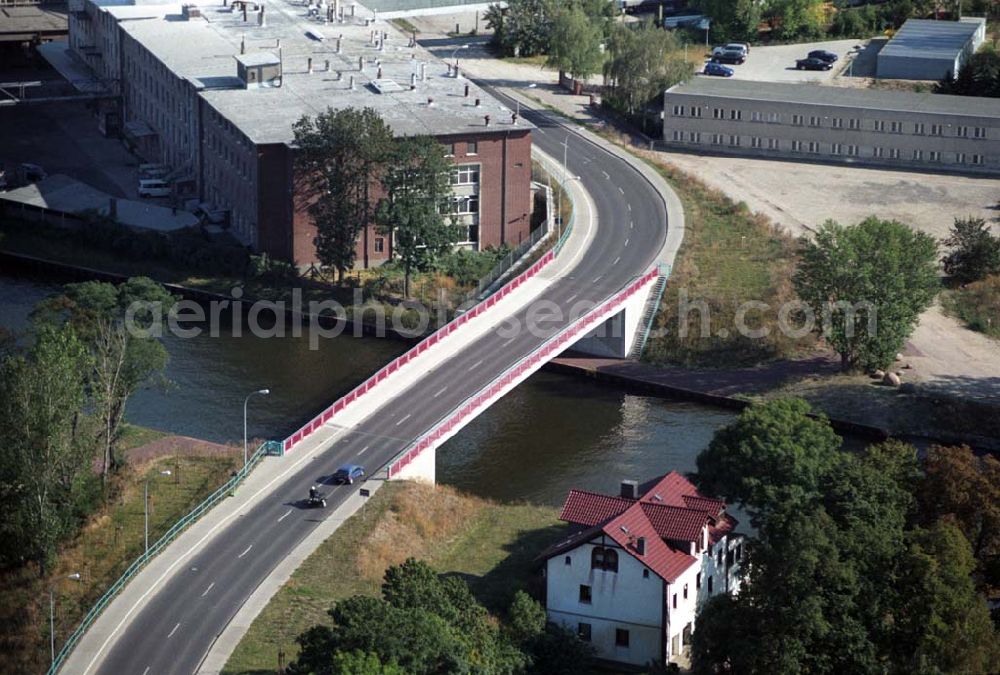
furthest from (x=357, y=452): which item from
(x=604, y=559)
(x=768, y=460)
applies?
(x=768, y=460)

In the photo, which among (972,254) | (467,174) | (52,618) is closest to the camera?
(52,618)

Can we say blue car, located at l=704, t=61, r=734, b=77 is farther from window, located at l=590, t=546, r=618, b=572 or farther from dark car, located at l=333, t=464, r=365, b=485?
window, located at l=590, t=546, r=618, b=572

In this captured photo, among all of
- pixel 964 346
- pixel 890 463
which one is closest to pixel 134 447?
pixel 890 463

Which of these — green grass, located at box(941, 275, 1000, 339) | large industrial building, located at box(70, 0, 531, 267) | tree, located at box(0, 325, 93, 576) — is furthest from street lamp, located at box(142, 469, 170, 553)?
green grass, located at box(941, 275, 1000, 339)

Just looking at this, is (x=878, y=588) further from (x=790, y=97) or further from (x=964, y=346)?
(x=790, y=97)

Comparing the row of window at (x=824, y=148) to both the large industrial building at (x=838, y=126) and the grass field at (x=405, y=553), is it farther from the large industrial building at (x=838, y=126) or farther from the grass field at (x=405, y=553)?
the grass field at (x=405, y=553)

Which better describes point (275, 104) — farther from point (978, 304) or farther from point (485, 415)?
point (978, 304)
